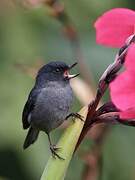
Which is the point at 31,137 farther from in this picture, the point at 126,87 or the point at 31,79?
the point at 31,79

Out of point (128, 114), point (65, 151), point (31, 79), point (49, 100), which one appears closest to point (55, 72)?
point (49, 100)

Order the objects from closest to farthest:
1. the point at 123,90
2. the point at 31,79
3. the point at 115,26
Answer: the point at 123,90
the point at 115,26
the point at 31,79

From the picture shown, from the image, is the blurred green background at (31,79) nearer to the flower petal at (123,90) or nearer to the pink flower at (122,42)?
the pink flower at (122,42)

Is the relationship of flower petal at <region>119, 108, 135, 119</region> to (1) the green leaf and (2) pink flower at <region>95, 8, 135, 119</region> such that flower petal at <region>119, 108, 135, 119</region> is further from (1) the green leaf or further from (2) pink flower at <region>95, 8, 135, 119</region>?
(1) the green leaf

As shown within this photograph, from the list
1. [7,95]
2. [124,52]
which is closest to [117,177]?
[7,95]

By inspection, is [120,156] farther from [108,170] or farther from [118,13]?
[118,13]

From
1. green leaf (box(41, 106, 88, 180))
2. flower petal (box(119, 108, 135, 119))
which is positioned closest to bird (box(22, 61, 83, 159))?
green leaf (box(41, 106, 88, 180))
